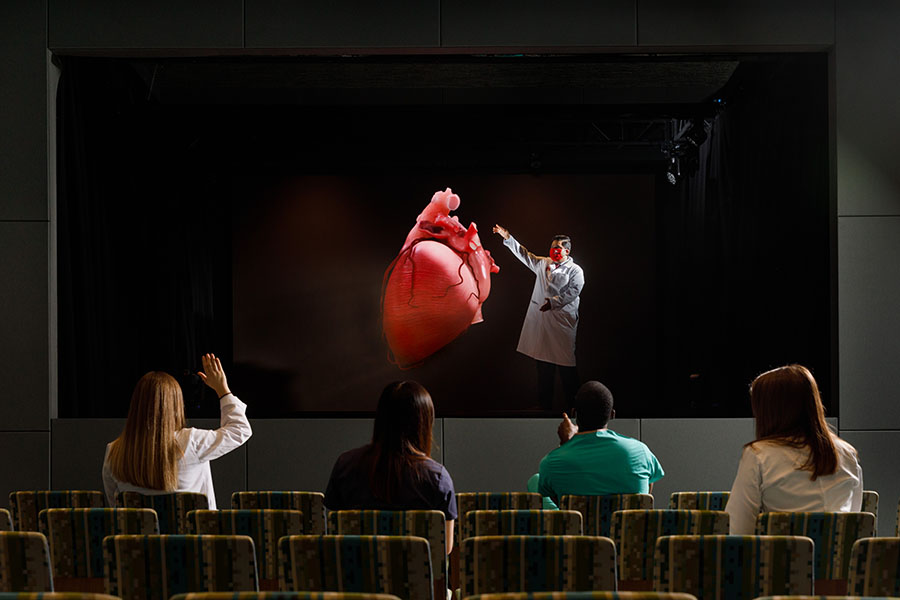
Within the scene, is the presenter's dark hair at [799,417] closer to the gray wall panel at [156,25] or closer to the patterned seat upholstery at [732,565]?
the patterned seat upholstery at [732,565]

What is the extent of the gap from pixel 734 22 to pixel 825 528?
4795 mm

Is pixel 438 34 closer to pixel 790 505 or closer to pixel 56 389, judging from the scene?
pixel 56 389

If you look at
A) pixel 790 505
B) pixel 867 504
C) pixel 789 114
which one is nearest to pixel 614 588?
pixel 790 505

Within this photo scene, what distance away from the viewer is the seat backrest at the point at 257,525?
A: 3150mm

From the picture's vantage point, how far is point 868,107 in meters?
6.58

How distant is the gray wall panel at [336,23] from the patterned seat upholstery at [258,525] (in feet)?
14.3

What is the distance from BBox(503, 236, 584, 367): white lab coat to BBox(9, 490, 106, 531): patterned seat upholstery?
175 inches

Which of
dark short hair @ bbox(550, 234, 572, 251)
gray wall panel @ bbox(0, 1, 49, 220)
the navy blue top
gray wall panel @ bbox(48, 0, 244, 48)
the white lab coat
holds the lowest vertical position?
the navy blue top

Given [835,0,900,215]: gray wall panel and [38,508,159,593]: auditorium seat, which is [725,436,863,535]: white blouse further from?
[835,0,900,215]: gray wall panel

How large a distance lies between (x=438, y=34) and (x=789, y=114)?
306 cm

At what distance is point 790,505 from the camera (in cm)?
293

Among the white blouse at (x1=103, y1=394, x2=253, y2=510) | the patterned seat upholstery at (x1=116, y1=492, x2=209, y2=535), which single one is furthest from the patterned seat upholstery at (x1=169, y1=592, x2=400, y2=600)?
the white blouse at (x1=103, y1=394, x2=253, y2=510)

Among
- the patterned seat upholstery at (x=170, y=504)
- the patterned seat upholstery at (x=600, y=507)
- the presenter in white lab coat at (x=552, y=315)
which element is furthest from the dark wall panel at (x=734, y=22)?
the patterned seat upholstery at (x=170, y=504)

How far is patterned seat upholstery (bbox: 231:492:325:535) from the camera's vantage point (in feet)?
11.8
